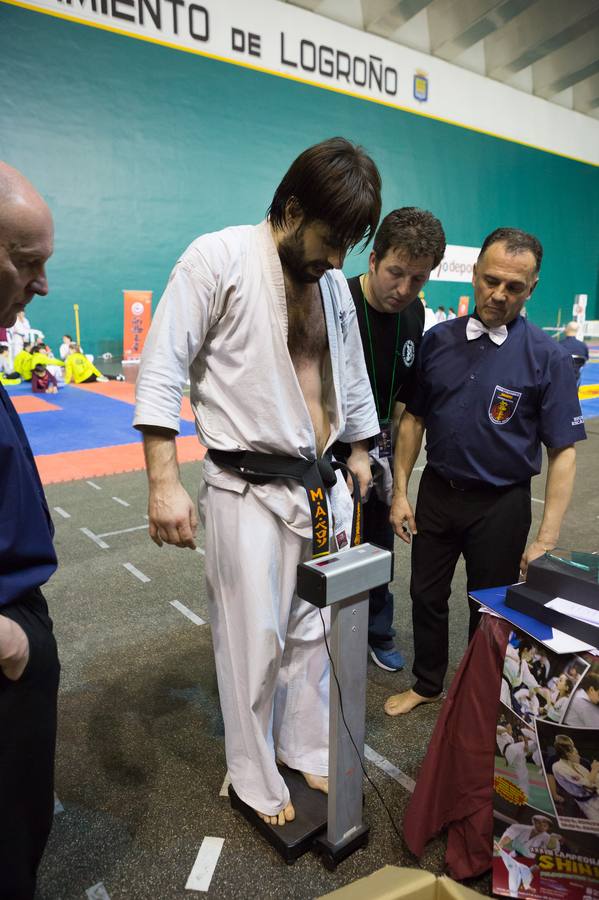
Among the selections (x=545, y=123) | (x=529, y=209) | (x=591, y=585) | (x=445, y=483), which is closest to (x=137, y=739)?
(x=445, y=483)

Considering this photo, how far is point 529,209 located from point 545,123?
2626 mm

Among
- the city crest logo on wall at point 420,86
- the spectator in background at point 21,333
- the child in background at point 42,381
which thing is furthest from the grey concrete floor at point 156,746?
the city crest logo on wall at point 420,86

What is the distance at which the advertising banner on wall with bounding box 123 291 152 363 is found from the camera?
39.1ft

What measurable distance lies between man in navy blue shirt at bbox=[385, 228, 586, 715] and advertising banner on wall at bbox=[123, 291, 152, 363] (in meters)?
10.4

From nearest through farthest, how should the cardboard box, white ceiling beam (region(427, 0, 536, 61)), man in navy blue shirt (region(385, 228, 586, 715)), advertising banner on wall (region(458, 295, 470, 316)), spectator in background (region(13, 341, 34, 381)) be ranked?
the cardboard box
man in navy blue shirt (region(385, 228, 586, 715))
spectator in background (region(13, 341, 34, 381))
white ceiling beam (region(427, 0, 536, 61))
advertising banner on wall (region(458, 295, 470, 316))

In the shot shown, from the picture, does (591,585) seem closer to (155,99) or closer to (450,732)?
(450,732)

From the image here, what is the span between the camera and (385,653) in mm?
2564

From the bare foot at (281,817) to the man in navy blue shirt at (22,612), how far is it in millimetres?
668

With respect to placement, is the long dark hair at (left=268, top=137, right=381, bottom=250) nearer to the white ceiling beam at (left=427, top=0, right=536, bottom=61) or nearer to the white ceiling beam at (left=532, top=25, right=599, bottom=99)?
the white ceiling beam at (left=427, top=0, right=536, bottom=61)

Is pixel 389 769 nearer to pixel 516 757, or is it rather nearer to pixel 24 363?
pixel 516 757

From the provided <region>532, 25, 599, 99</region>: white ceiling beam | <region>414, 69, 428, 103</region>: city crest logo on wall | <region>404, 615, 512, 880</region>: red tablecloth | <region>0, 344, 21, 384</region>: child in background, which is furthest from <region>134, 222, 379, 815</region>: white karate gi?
<region>532, 25, 599, 99</region>: white ceiling beam

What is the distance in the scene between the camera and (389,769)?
196 centimetres

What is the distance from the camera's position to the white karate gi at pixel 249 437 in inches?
55.9

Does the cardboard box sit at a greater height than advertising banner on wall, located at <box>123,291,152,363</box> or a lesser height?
lesser
